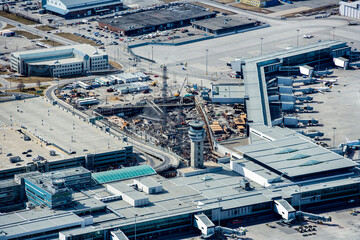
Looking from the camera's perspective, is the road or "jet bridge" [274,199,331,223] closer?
"jet bridge" [274,199,331,223]

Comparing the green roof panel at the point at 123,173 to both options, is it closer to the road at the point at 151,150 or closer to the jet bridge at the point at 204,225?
the road at the point at 151,150

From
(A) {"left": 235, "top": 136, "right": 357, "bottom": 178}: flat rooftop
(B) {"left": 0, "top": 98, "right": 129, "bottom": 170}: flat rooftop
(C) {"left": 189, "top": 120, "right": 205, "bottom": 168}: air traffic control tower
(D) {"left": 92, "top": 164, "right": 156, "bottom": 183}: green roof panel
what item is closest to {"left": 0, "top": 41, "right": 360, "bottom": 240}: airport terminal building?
(A) {"left": 235, "top": 136, "right": 357, "bottom": 178}: flat rooftop

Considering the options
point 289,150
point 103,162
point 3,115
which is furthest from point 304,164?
point 3,115

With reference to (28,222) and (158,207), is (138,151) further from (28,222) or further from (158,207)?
(28,222)

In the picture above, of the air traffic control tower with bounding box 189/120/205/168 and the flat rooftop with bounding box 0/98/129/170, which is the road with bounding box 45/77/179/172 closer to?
the flat rooftop with bounding box 0/98/129/170

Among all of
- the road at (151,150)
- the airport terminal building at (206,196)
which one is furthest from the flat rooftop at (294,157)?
the road at (151,150)

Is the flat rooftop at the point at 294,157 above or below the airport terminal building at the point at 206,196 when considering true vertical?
above

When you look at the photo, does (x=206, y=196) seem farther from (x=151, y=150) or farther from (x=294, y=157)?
(x=151, y=150)

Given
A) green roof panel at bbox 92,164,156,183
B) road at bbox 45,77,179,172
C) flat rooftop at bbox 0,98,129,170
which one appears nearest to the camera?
green roof panel at bbox 92,164,156,183
